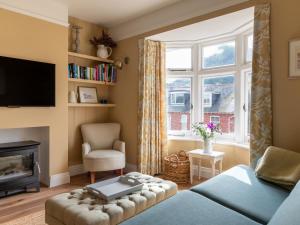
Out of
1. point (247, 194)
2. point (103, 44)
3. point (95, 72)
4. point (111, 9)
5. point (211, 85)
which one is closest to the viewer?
point (247, 194)

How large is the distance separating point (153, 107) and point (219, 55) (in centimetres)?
138

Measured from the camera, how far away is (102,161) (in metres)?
3.13

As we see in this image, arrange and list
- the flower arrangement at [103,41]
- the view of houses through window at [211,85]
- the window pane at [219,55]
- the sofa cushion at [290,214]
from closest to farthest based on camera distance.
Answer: the sofa cushion at [290,214] < the view of houses through window at [211,85] < the window pane at [219,55] < the flower arrangement at [103,41]

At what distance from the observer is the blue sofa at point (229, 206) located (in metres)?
1.23

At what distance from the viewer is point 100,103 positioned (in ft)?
12.8

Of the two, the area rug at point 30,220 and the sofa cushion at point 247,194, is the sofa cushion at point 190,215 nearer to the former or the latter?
the sofa cushion at point 247,194

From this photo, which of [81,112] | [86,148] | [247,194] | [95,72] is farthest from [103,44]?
[247,194]

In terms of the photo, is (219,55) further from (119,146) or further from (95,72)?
(119,146)

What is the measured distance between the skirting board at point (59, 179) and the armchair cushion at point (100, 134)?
61 centimetres

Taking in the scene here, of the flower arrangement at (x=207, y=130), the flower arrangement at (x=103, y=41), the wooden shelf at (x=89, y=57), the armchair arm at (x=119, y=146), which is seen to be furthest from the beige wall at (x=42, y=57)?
the flower arrangement at (x=207, y=130)

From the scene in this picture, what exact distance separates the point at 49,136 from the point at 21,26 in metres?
1.52

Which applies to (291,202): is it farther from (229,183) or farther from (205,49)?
(205,49)

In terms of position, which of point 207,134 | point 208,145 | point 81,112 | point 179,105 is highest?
point 179,105

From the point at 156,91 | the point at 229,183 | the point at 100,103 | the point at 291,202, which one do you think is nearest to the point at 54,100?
the point at 100,103
